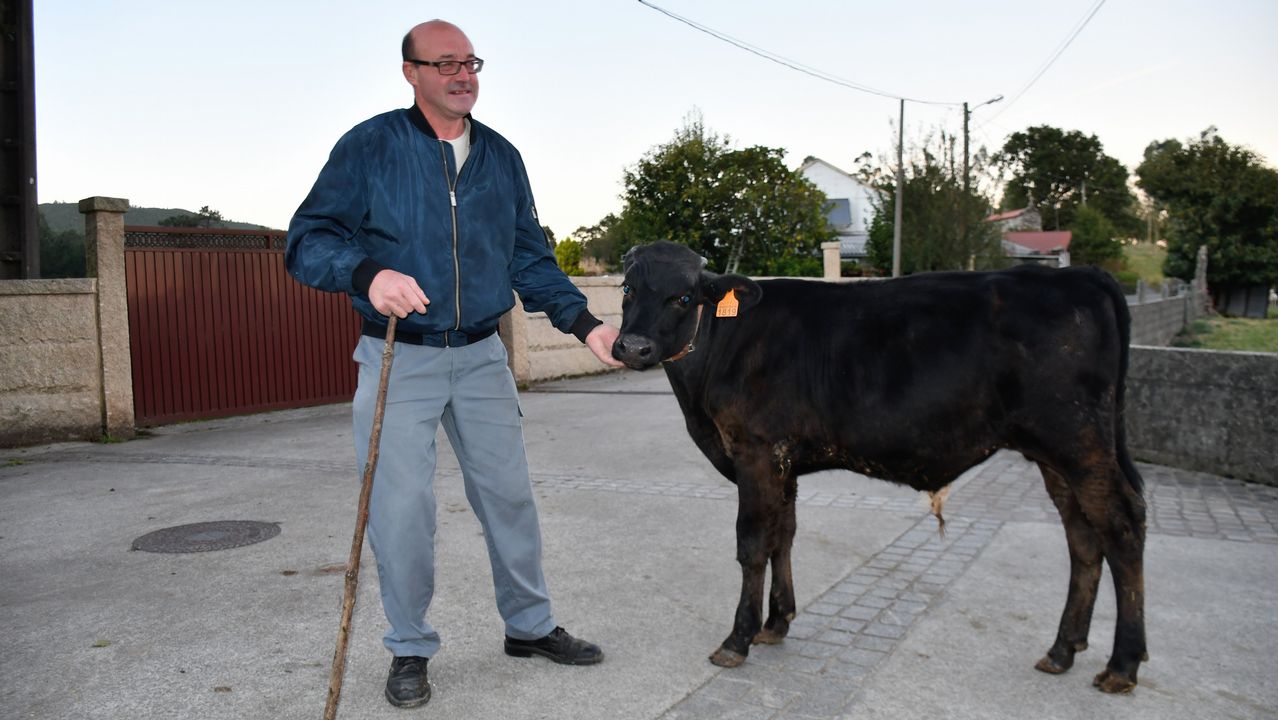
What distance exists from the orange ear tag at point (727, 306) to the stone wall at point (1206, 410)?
4281 millimetres

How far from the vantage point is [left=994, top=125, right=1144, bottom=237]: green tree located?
102m

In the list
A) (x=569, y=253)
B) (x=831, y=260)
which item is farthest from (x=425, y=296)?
(x=569, y=253)

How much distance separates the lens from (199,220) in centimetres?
1209

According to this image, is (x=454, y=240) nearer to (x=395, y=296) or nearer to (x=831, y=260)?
(x=395, y=296)

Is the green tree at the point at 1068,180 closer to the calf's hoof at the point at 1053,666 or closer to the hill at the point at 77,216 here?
the hill at the point at 77,216

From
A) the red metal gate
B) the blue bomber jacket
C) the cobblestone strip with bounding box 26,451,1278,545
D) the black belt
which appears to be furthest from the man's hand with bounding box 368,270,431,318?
the red metal gate

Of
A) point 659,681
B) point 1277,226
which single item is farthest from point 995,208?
point 659,681

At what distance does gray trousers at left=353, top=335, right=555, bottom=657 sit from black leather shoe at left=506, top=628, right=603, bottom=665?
0.04 metres

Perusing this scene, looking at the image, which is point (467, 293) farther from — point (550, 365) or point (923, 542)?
point (550, 365)

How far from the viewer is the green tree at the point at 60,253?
36.1ft

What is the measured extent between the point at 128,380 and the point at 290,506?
4.36m

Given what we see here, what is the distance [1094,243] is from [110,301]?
76448 millimetres

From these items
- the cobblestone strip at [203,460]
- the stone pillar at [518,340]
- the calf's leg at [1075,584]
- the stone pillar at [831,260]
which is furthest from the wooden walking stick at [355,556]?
the stone pillar at [831,260]

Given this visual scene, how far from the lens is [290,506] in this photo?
675cm
